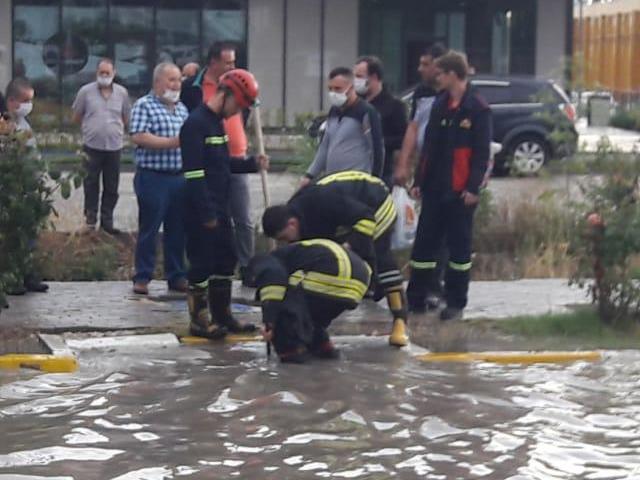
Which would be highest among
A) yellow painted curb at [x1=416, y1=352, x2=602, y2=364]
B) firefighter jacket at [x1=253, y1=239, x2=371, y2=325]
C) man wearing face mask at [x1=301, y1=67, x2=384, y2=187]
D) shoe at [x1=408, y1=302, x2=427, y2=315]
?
man wearing face mask at [x1=301, y1=67, x2=384, y2=187]

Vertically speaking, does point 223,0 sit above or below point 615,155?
above

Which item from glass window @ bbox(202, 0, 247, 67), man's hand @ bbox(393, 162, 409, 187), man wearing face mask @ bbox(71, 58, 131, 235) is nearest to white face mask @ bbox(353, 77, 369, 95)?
man's hand @ bbox(393, 162, 409, 187)

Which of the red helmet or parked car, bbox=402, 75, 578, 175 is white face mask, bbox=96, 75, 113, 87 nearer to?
the red helmet

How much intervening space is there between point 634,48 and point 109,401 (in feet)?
138

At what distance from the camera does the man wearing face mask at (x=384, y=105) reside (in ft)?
39.6

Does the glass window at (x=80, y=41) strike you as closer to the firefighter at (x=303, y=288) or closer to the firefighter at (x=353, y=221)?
the firefighter at (x=353, y=221)

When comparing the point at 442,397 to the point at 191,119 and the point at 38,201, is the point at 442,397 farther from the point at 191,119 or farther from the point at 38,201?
the point at 38,201

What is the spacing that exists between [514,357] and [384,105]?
9.90 feet

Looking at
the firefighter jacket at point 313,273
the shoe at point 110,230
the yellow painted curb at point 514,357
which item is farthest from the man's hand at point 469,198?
the shoe at point 110,230

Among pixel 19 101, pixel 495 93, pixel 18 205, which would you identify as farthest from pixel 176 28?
pixel 18 205

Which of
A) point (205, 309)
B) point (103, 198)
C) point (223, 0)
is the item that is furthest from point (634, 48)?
point (205, 309)

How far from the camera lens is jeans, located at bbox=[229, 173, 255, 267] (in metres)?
12.2

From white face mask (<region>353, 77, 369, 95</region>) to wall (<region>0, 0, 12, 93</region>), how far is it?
77.8 feet

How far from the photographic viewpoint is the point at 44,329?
34.8 ft
